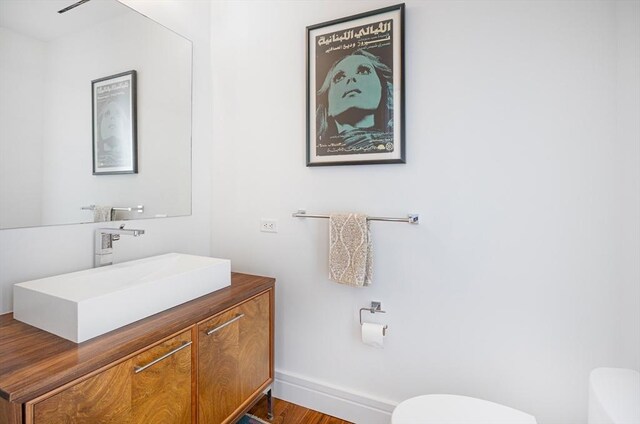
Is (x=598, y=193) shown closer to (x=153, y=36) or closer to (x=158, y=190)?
Result: (x=158, y=190)

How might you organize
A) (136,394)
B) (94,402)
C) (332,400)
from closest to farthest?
(94,402)
(136,394)
(332,400)

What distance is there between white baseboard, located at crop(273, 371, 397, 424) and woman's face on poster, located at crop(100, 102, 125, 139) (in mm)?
1623

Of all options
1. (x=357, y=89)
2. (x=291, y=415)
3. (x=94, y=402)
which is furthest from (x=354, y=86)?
(x=291, y=415)

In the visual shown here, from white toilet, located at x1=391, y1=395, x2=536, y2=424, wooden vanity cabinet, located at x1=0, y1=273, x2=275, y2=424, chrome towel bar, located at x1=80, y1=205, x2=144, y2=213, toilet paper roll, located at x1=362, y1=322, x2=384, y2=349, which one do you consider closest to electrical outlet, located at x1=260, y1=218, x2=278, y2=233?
wooden vanity cabinet, located at x1=0, y1=273, x2=275, y2=424

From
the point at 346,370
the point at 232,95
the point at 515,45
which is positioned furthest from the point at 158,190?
the point at 515,45

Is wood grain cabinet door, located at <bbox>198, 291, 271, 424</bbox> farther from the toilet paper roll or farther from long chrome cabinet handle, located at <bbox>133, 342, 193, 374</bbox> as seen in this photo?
the toilet paper roll

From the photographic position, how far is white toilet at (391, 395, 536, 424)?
119cm

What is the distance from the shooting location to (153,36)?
1781 millimetres

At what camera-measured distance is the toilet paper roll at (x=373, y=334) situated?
1.61 m

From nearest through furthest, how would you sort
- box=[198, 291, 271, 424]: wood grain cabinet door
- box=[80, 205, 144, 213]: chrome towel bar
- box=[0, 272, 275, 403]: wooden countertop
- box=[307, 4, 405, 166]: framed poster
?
box=[0, 272, 275, 403]: wooden countertop
box=[198, 291, 271, 424]: wood grain cabinet door
box=[80, 205, 144, 213]: chrome towel bar
box=[307, 4, 405, 166]: framed poster

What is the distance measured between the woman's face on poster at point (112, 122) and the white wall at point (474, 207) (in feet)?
2.27

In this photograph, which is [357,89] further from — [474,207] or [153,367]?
[153,367]

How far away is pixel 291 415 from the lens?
5.97 feet

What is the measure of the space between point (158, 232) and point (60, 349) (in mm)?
950
